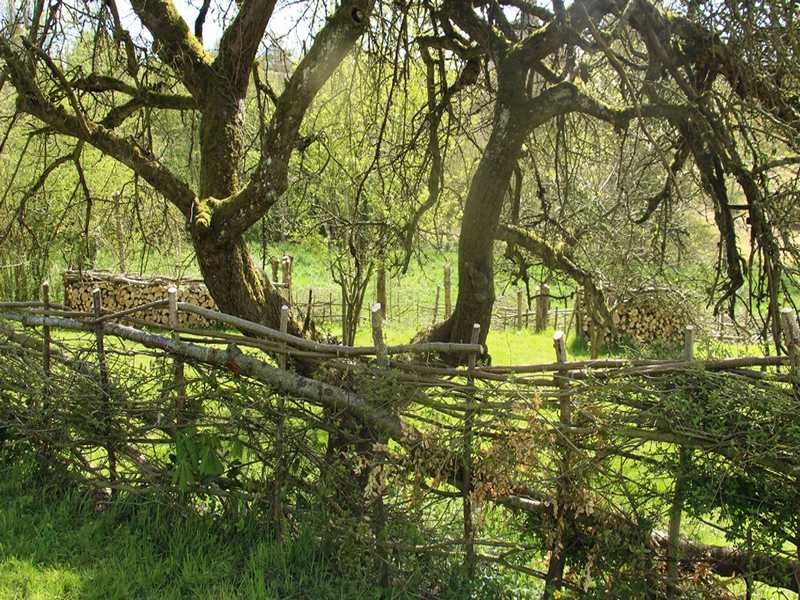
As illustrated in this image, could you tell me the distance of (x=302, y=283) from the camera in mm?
21688

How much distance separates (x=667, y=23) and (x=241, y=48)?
2.38m

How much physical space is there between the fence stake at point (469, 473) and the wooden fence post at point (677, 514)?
820 mm

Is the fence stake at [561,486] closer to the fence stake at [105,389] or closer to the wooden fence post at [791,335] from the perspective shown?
the wooden fence post at [791,335]

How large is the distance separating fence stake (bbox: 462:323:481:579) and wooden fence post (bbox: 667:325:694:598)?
2.69 feet

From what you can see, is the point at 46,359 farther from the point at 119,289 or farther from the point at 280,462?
the point at 119,289

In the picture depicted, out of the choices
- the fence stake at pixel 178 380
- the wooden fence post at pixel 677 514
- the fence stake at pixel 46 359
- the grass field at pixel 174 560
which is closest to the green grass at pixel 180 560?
the grass field at pixel 174 560

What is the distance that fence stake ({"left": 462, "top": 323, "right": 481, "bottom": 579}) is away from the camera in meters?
3.05

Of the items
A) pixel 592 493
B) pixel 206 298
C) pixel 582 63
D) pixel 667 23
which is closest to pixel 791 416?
pixel 592 493

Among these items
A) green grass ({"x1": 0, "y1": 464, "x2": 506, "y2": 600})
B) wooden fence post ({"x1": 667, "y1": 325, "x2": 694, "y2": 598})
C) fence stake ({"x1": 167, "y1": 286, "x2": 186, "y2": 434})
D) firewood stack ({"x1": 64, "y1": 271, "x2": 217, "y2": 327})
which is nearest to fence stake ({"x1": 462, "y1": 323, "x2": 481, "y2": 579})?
green grass ({"x1": 0, "y1": 464, "x2": 506, "y2": 600})

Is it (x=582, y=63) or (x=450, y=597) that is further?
(x=582, y=63)

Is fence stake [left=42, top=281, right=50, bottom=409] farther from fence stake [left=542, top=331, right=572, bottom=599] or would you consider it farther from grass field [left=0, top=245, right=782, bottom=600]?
fence stake [left=542, top=331, right=572, bottom=599]

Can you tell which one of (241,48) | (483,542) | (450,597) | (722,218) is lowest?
(450,597)

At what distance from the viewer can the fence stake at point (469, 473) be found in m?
3.05

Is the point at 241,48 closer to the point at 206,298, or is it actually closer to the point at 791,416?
the point at 791,416
